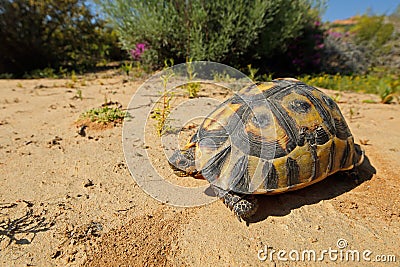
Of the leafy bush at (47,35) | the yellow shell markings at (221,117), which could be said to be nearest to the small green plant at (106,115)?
the yellow shell markings at (221,117)

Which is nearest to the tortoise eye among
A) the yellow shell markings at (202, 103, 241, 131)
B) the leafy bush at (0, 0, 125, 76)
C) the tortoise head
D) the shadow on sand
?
the yellow shell markings at (202, 103, 241, 131)

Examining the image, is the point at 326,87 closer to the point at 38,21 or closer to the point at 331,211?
the point at 331,211

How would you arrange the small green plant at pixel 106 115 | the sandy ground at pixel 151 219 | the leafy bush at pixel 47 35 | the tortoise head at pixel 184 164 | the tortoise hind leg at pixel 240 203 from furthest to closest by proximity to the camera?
the leafy bush at pixel 47 35, the small green plant at pixel 106 115, the tortoise head at pixel 184 164, the tortoise hind leg at pixel 240 203, the sandy ground at pixel 151 219

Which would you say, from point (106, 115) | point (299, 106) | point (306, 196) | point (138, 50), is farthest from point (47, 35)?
point (306, 196)

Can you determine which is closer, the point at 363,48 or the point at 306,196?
the point at 306,196

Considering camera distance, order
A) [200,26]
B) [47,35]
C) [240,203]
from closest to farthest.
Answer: [240,203]
[200,26]
[47,35]

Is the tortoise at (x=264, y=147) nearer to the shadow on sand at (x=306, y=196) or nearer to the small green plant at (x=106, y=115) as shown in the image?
the shadow on sand at (x=306, y=196)

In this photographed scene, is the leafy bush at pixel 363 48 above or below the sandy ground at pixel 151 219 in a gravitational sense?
above

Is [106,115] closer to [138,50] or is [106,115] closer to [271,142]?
[271,142]
